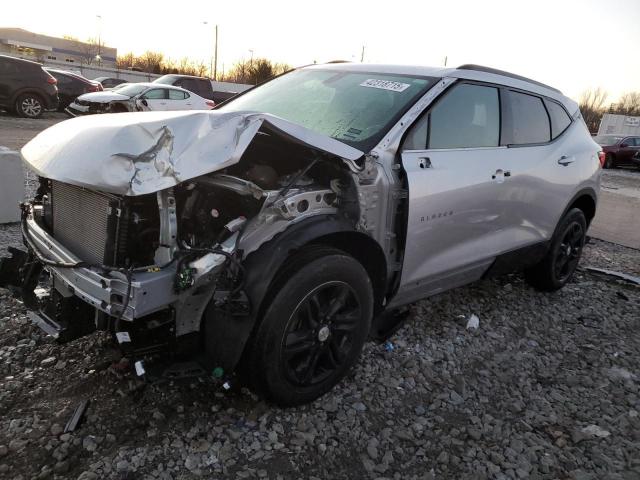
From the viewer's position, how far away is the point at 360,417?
2883 millimetres

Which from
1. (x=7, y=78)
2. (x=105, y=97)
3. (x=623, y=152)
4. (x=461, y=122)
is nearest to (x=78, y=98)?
(x=105, y=97)

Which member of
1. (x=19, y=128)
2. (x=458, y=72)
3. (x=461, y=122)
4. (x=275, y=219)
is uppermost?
(x=458, y=72)

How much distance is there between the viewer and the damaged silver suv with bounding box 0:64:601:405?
235 cm

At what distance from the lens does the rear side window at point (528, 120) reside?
4.07m

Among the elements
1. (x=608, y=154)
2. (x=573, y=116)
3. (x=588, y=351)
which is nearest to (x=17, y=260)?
(x=588, y=351)

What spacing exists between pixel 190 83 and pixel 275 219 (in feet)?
56.5

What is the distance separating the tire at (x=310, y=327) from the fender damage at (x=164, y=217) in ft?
0.54

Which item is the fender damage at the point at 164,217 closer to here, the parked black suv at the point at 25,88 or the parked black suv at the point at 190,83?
the parked black suv at the point at 25,88

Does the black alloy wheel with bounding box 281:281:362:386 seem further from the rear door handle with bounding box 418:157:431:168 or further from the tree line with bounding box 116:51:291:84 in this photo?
the tree line with bounding box 116:51:291:84

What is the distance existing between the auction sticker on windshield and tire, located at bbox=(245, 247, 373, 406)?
126cm

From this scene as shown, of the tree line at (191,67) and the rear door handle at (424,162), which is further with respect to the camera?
the tree line at (191,67)

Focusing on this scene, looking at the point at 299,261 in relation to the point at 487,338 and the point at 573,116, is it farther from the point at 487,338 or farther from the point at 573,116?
the point at 573,116

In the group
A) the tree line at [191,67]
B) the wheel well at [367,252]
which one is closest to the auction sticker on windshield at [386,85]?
the wheel well at [367,252]

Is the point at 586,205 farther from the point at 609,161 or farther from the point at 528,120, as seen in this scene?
the point at 609,161
